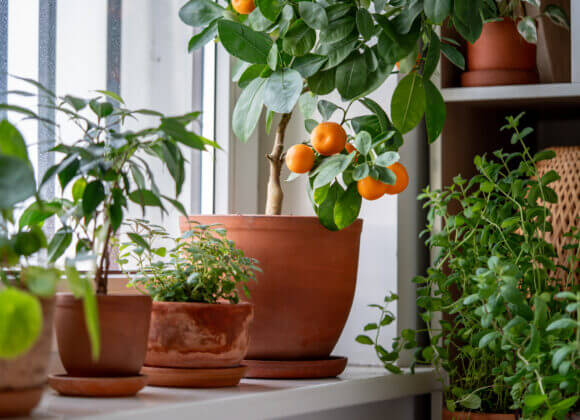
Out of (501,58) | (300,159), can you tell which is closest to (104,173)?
(300,159)

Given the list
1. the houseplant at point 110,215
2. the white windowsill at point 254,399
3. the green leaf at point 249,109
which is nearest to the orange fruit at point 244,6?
the green leaf at point 249,109

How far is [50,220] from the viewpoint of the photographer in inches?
44.2

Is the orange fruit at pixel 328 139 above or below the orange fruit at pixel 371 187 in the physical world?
above

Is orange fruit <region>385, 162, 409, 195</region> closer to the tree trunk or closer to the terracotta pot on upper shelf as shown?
the tree trunk

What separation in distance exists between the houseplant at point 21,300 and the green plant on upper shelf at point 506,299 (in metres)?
0.61

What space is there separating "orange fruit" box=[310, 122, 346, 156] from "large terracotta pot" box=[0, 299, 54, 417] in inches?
20.6

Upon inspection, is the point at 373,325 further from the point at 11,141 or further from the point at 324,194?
the point at 11,141

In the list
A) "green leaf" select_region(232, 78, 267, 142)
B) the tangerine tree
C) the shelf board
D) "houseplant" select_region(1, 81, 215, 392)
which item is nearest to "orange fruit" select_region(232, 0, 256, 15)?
the tangerine tree

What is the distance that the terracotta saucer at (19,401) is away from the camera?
2.31ft

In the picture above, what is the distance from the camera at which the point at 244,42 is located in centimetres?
111

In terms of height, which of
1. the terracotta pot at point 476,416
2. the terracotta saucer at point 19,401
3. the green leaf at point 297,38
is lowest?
the terracotta pot at point 476,416

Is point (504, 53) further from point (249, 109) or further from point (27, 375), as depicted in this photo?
point (27, 375)

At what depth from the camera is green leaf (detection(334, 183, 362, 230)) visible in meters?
1.17

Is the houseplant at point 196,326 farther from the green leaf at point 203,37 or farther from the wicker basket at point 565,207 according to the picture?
the wicker basket at point 565,207
